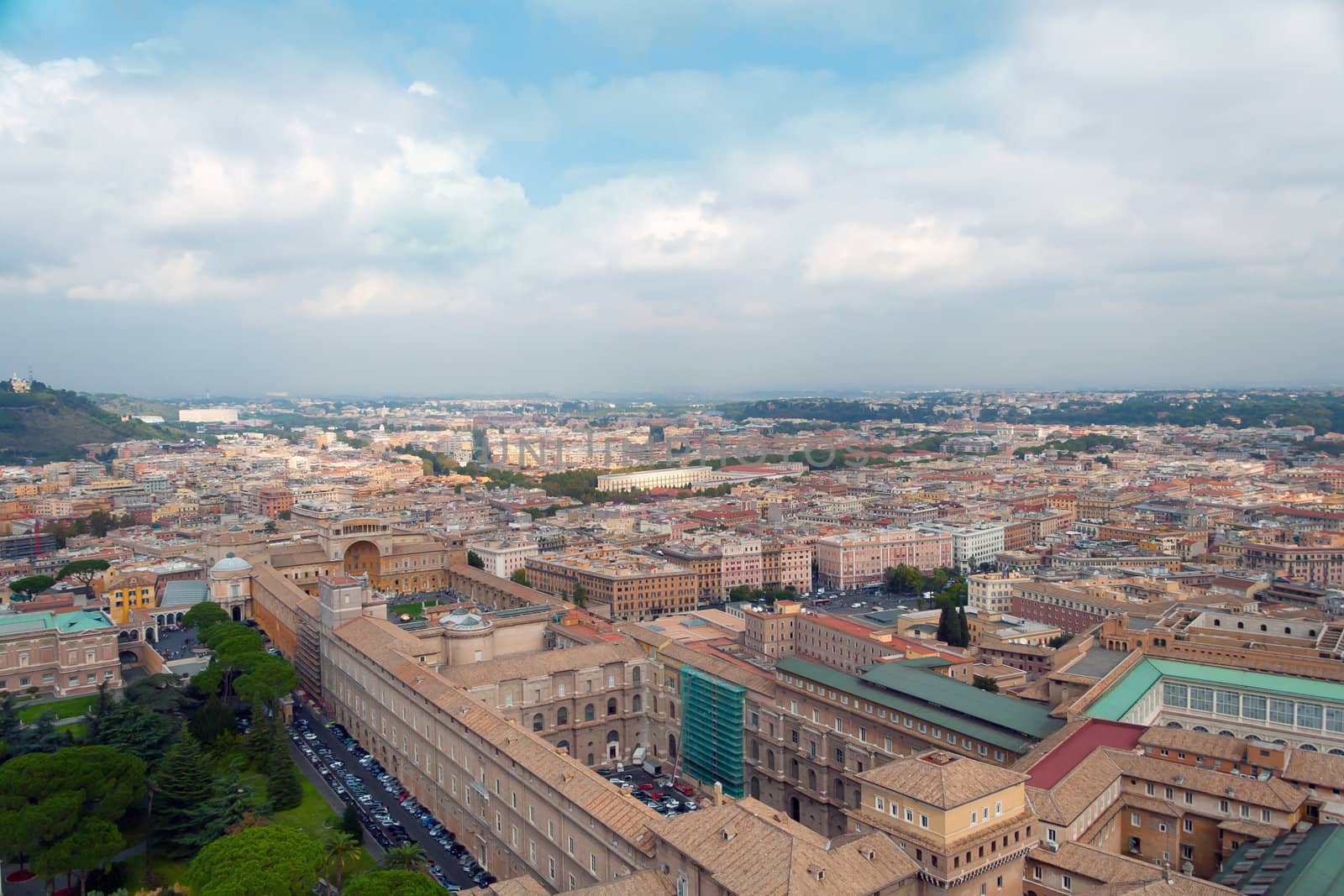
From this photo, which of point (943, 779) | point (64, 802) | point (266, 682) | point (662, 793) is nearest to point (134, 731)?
point (266, 682)

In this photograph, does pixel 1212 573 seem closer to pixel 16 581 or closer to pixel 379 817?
pixel 379 817

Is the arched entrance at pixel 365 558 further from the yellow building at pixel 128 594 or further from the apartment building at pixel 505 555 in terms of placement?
the yellow building at pixel 128 594

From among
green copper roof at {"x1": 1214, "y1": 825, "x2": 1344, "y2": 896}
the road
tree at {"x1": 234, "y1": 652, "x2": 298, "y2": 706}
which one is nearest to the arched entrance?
the road

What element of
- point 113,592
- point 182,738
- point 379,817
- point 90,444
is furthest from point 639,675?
point 90,444

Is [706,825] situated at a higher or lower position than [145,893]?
higher

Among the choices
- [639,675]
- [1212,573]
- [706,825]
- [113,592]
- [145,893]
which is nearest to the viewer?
[706,825]

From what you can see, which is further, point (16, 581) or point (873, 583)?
point (873, 583)

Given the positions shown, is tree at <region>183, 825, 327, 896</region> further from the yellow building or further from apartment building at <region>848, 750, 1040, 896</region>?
the yellow building

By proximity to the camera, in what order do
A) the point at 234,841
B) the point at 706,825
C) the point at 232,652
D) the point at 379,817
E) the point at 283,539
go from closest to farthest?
the point at 706,825, the point at 234,841, the point at 379,817, the point at 232,652, the point at 283,539
